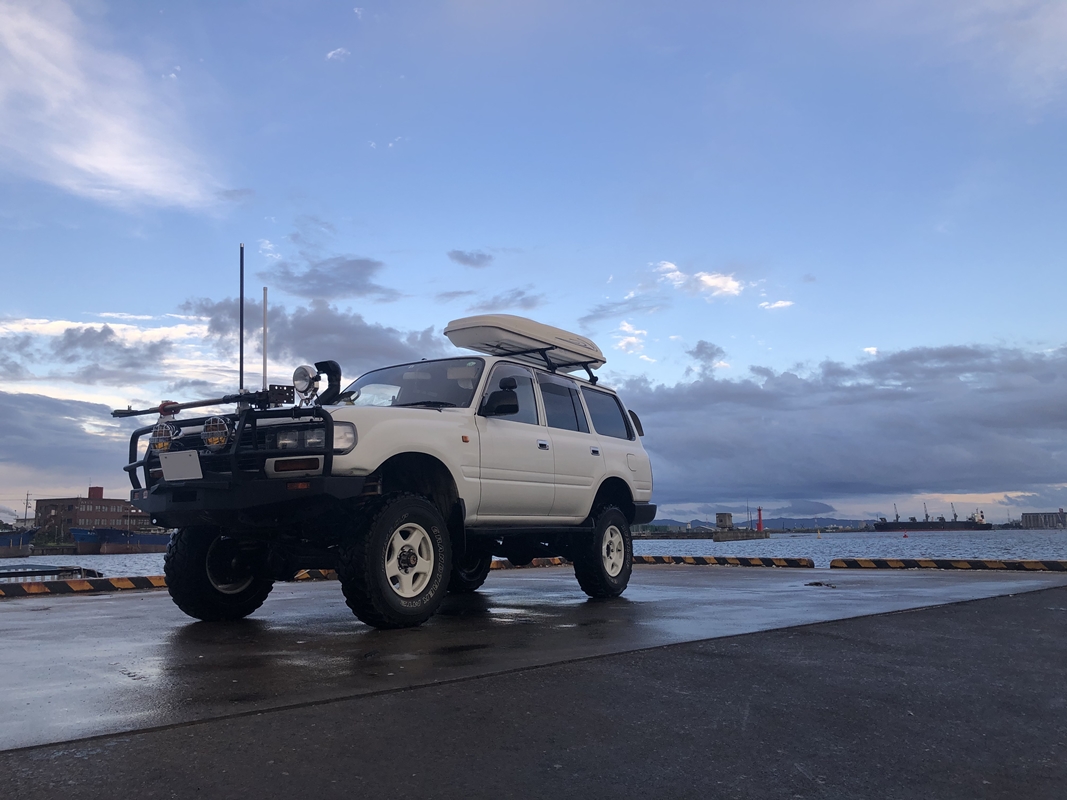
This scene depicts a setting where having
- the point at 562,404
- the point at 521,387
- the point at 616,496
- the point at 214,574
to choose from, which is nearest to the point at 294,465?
the point at 214,574

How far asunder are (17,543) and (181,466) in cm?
11407

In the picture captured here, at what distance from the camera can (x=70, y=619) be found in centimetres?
711

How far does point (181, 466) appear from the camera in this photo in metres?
5.98

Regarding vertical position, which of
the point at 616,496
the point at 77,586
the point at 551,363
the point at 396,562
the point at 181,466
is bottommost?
the point at 77,586

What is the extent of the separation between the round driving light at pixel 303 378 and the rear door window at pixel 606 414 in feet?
11.7

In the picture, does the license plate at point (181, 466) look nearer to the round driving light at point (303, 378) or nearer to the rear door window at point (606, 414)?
the round driving light at point (303, 378)

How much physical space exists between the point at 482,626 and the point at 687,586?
4746 millimetres

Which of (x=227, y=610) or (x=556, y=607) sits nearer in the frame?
(x=227, y=610)

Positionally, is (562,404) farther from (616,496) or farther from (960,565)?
(960,565)

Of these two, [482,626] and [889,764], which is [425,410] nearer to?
[482,626]

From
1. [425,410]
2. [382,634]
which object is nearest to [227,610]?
[382,634]

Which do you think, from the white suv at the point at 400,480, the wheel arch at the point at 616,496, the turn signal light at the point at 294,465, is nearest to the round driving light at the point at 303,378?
the white suv at the point at 400,480

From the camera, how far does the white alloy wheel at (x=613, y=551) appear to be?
8.76m

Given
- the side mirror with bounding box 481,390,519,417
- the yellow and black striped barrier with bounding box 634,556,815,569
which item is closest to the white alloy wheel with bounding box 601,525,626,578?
the side mirror with bounding box 481,390,519,417
